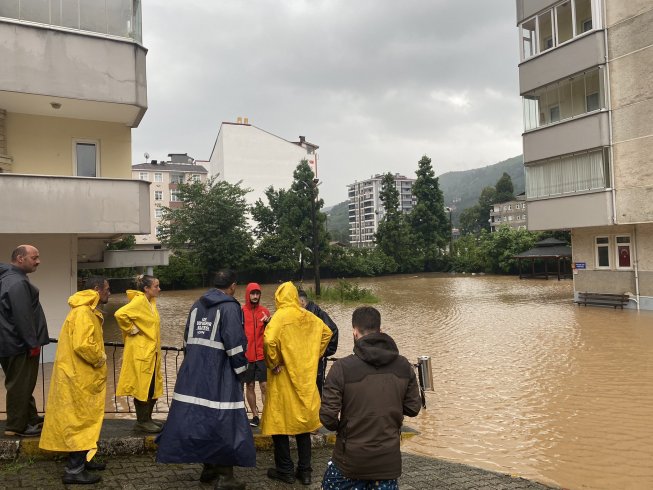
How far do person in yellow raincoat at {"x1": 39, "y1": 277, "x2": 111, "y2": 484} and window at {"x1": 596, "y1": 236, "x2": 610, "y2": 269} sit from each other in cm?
2184

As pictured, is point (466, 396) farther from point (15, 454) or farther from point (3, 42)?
point (3, 42)

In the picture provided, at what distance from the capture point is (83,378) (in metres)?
4.53

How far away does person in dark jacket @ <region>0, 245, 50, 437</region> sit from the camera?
4902 mm

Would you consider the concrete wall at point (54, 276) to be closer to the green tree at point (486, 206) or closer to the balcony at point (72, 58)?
the balcony at point (72, 58)

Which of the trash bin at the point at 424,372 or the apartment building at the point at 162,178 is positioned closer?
the trash bin at the point at 424,372

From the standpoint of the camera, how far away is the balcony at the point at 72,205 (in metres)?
10.6

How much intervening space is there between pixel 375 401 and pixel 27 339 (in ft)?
11.6

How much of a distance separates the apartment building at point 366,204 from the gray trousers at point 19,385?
14680cm

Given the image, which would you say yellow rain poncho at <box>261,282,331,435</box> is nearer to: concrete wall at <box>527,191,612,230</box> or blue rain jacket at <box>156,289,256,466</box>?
blue rain jacket at <box>156,289,256,466</box>

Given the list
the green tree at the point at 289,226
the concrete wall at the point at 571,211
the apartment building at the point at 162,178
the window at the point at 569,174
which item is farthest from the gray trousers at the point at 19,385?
the apartment building at the point at 162,178

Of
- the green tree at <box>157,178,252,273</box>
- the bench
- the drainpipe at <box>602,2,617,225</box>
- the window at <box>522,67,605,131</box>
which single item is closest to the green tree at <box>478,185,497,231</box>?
the green tree at <box>157,178,252,273</box>

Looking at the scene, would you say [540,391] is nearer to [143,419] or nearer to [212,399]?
[143,419]

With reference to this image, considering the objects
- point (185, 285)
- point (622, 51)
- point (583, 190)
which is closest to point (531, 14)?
point (622, 51)

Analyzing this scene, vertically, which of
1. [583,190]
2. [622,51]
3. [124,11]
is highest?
[622,51]
